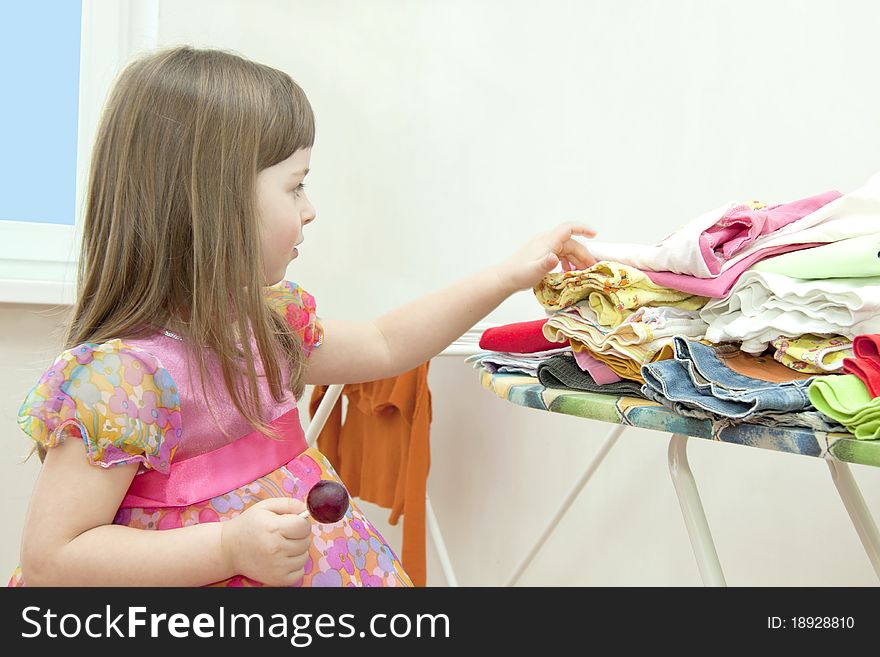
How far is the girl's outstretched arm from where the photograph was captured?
1.07 m

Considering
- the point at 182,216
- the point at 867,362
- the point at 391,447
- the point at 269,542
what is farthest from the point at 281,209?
the point at 391,447

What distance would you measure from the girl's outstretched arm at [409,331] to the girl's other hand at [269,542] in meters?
0.36

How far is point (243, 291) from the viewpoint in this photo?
2.97 ft

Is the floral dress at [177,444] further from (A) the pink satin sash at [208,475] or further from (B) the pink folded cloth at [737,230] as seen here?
(B) the pink folded cloth at [737,230]

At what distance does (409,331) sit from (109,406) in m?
0.43

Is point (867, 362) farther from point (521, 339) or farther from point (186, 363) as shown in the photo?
point (186, 363)

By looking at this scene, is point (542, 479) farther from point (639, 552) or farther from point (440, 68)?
point (440, 68)

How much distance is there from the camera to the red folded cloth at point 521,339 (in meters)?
0.97

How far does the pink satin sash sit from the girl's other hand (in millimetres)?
97

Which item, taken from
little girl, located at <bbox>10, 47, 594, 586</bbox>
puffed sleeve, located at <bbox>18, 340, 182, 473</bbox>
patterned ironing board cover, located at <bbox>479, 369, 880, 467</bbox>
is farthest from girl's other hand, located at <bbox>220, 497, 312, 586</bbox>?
patterned ironing board cover, located at <bbox>479, 369, 880, 467</bbox>

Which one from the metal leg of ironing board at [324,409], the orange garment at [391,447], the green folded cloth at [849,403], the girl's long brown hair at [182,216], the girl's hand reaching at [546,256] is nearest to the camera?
the green folded cloth at [849,403]

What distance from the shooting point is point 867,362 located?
0.61m

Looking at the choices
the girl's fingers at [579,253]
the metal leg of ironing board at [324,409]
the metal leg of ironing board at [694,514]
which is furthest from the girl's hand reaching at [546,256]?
the metal leg of ironing board at [324,409]

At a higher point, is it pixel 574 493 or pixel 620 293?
pixel 620 293
